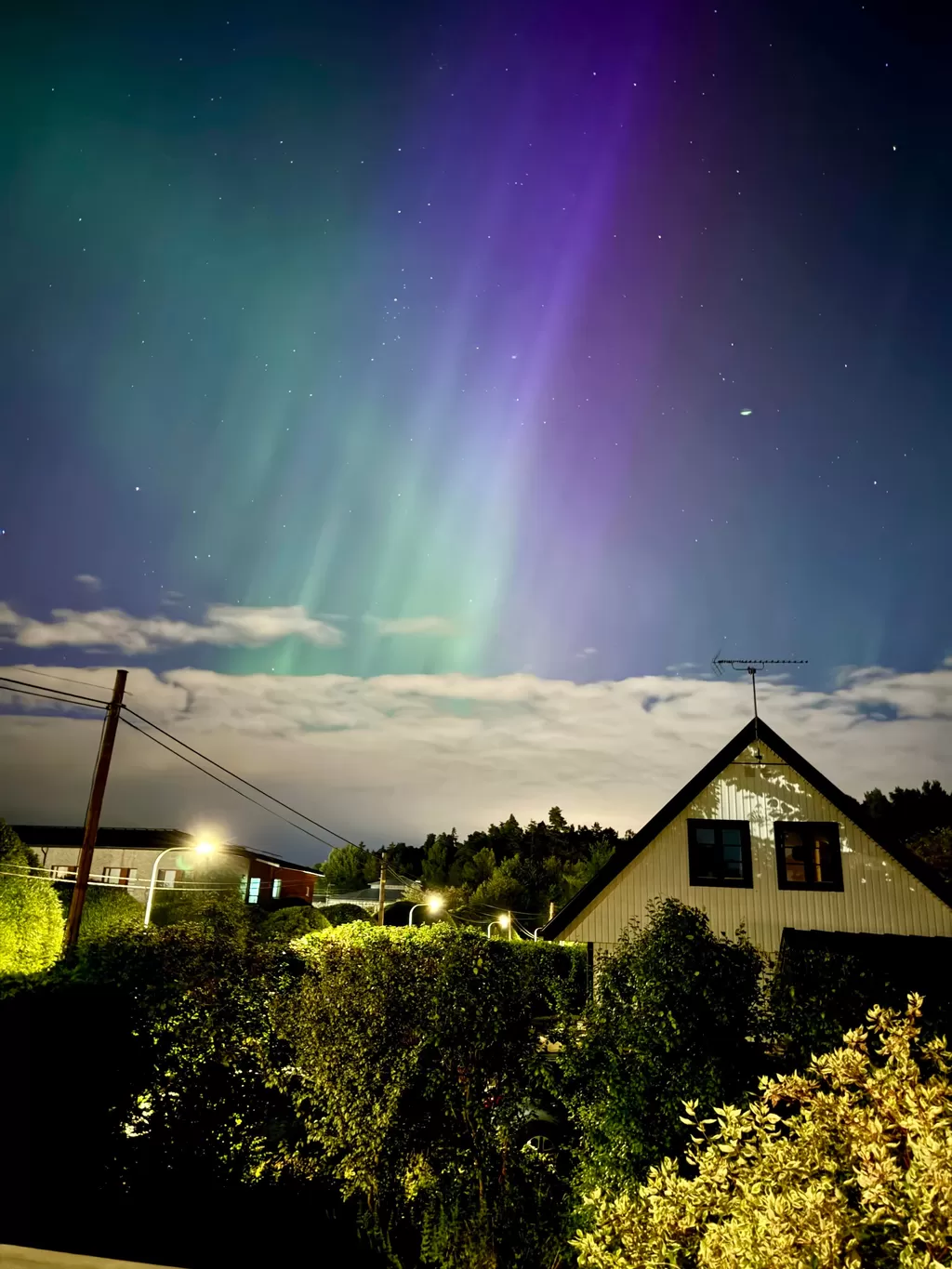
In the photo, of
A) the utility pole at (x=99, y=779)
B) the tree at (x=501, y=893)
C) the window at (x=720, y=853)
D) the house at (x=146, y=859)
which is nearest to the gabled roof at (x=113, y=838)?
the house at (x=146, y=859)

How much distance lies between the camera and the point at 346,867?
271ft

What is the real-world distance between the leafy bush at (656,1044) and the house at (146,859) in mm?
49946

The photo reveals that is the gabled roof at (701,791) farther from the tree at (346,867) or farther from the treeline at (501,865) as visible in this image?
the tree at (346,867)

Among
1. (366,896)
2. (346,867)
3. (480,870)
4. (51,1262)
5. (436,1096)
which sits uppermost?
(480,870)

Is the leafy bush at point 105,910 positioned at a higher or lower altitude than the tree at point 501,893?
lower

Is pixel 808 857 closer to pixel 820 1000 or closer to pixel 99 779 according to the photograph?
pixel 820 1000

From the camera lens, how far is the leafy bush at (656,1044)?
751 cm

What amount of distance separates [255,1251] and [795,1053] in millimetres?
6554

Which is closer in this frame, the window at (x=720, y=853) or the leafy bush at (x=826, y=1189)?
the leafy bush at (x=826, y=1189)

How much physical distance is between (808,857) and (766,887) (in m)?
1.23

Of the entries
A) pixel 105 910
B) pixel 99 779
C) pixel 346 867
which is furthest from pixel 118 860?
pixel 99 779

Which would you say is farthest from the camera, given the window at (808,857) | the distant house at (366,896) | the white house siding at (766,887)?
the distant house at (366,896)

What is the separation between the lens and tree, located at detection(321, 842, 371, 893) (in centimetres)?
8119

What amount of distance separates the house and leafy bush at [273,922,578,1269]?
47.7 metres
